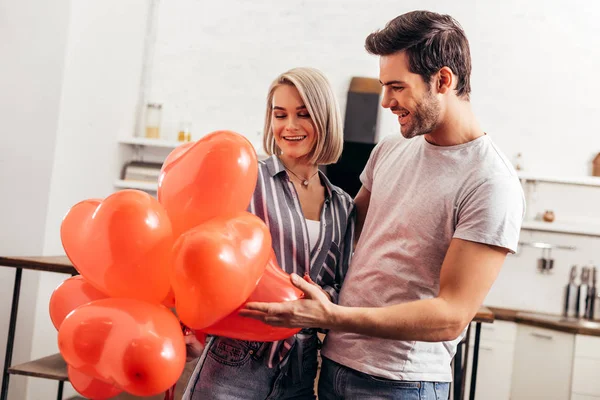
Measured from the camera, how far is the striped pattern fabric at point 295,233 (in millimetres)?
1492

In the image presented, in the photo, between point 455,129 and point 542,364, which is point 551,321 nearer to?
point 542,364

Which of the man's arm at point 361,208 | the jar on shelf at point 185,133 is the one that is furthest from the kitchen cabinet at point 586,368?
the jar on shelf at point 185,133

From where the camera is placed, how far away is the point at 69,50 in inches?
149

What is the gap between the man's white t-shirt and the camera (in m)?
1.34

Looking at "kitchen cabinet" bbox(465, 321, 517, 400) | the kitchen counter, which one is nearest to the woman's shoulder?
the kitchen counter

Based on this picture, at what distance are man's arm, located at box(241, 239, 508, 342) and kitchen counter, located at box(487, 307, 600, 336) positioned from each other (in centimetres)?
294

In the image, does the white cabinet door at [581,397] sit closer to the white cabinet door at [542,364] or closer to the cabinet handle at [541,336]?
the white cabinet door at [542,364]

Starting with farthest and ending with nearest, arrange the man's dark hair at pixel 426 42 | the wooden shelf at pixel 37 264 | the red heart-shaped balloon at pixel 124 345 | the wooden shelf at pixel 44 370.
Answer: the wooden shelf at pixel 37 264 < the wooden shelf at pixel 44 370 < the man's dark hair at pixel 426 42 < the red heart-shaped balloon at pixel 124 345

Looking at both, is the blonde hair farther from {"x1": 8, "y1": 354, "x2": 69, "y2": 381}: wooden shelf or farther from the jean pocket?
{"x1": 8, "y1": 354, "x2": 69, "y2": 381}: wooden shelf

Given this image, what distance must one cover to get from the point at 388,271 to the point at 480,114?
3.65m

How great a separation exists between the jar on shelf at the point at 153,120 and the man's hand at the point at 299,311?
12.3ft

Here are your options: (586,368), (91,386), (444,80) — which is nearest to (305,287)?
(91,386)

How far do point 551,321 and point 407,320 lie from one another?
124 inches

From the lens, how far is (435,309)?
1.30 m
